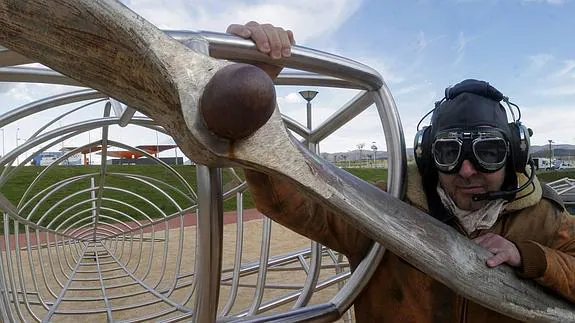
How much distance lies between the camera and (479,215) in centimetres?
115

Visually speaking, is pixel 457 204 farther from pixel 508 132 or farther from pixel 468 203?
pixel 508 132

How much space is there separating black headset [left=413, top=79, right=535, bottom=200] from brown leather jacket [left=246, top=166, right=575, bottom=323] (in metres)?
0.04

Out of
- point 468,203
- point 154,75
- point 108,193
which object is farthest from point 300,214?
point 108,193

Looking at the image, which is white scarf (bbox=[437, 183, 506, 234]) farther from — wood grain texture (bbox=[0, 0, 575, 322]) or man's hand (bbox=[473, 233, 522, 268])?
wood grain texture (bbox=[0, 0, 575, 322])

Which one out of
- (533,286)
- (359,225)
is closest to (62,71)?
(359,225)

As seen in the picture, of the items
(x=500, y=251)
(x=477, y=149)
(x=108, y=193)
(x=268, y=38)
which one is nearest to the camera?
(x=268, y=38)

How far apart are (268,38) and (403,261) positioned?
27.1 inches

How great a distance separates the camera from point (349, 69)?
77 cm

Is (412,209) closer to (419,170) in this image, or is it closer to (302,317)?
(302,317)

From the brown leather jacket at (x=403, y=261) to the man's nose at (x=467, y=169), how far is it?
0.11 meters

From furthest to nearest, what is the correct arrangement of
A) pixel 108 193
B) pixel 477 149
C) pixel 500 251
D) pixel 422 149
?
1. pixel 108 193
2. pixel 422 149
3. pixel 477 149
4. pixel 500 251

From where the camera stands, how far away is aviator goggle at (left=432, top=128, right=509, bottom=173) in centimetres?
107

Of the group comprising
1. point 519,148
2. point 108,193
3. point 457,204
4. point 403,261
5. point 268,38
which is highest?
point 268,38

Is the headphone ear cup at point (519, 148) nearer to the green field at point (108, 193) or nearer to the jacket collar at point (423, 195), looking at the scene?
the jacket collar at point (423, 195)
